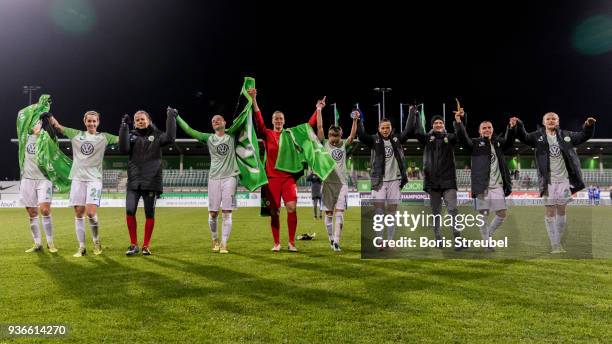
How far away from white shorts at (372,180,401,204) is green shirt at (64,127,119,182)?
5.35 m

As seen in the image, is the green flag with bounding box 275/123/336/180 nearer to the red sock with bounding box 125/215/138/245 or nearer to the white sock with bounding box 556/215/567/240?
the red sock with bounding box 125/215/138/245

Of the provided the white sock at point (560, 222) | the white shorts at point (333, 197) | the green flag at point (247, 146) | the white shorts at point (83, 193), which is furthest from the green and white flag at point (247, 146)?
the white sock at point (560, 222)

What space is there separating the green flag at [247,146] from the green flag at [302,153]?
44cm

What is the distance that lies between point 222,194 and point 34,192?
372 centimetres

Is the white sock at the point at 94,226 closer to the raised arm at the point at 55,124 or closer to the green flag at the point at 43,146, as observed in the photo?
the green flag at the point at 43,146

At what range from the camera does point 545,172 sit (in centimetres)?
829

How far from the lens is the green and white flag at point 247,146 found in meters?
8.43

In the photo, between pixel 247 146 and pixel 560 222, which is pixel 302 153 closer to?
pixel 247 146

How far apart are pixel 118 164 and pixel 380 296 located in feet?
158

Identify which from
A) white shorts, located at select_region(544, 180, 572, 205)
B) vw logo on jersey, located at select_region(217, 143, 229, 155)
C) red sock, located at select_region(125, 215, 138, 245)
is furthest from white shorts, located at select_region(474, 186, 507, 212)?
red sock, located at select_region(125, 215, 138, 245)

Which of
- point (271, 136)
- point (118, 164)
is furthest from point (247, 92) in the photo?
point (118, 164)

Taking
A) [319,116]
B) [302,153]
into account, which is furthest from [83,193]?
[319,116]

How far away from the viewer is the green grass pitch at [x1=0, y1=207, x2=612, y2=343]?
355 centimetres

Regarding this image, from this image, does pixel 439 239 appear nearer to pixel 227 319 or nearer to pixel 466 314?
pixel 466 314
